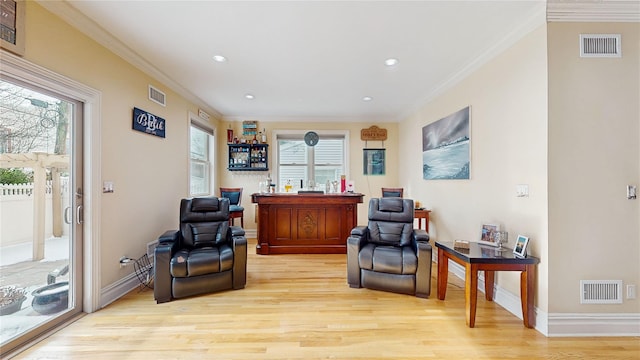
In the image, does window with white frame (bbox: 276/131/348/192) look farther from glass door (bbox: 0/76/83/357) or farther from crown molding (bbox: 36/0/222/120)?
glass door (bbox: 0/76/83/357)

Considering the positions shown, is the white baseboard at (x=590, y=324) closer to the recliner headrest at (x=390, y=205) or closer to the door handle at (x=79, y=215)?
the recliner headrest at (x=390, y=205)

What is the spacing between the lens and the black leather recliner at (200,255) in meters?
2.73

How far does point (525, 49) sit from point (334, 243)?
3571mm

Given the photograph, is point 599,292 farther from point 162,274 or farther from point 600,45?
point 162,274

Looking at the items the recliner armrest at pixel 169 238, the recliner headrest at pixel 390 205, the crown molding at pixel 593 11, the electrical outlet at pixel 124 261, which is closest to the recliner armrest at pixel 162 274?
the recliner armrest at pixel 169 238

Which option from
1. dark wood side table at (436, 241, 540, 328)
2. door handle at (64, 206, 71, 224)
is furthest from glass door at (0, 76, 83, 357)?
dark wood side table at (436, 241, 540, 328)

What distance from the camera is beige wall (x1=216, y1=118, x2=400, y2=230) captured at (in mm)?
5871

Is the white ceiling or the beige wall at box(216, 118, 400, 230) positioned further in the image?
the beige wall at box(216, 118, 400, 230)

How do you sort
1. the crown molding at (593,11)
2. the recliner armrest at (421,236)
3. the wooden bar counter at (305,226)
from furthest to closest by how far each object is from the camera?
the wooden bar counter at (305,226) → the recliner armrest at (421,236) → the crown molding at (593,11)

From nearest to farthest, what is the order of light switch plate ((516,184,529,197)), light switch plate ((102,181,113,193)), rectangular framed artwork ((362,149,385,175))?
1. light switch plate ((516,184,529,197))
2. light switch plate ((102,181,113,193))
3. rectangular framed artwork ((362,149,385,175))

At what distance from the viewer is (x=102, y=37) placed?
254 cm

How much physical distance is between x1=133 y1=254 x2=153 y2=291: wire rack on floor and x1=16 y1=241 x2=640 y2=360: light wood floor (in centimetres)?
17

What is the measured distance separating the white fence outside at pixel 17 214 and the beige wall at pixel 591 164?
4.31m

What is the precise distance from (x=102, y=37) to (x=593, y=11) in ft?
14.5
